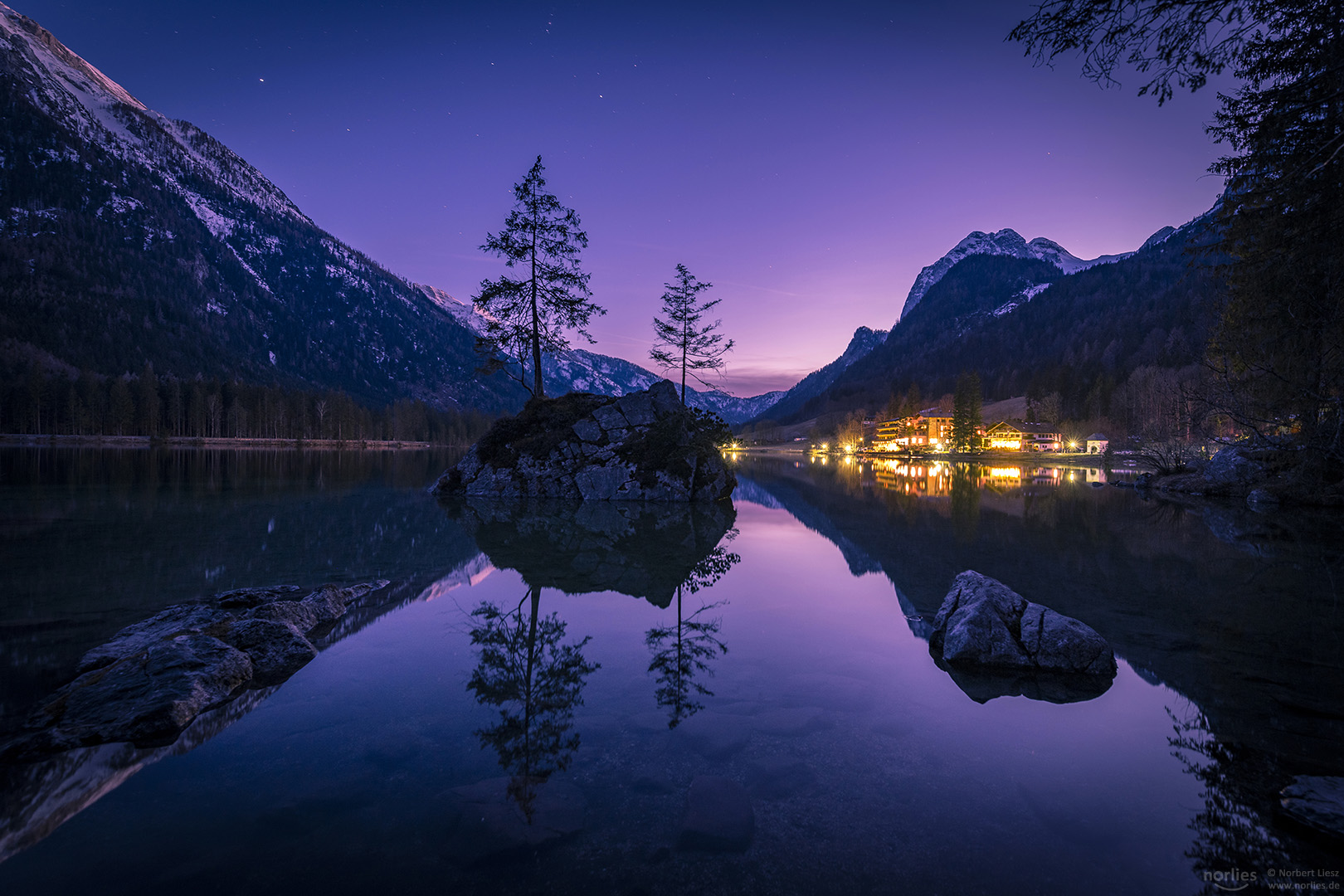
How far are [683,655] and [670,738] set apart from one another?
2324 mm

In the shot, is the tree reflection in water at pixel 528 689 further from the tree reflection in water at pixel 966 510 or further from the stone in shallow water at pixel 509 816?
the tree reflection in water at pixel 966 510

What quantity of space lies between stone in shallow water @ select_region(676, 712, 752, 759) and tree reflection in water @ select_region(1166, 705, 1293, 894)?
3369 mm

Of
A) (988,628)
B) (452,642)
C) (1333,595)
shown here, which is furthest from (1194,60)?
(452,642)

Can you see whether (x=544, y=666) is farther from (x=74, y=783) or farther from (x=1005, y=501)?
(x=1005, y=501)

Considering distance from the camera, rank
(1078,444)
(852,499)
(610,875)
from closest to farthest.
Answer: (610,875) → (852,499) → (1078,444)

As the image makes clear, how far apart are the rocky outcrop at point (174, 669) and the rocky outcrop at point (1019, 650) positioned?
8.69m

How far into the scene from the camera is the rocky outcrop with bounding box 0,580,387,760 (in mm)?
5355

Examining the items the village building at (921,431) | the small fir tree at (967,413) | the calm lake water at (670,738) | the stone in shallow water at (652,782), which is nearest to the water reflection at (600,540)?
the calm lake water at (670,738)

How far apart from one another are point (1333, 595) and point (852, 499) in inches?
791

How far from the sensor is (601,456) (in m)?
29.4

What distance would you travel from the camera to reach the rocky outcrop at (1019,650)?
22.9ft

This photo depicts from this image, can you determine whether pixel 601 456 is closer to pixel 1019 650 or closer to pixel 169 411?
pixel 1019 650

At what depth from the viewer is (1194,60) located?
7.38 metres

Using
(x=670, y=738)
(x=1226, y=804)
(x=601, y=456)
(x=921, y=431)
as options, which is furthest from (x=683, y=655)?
(x=921, y=431)
